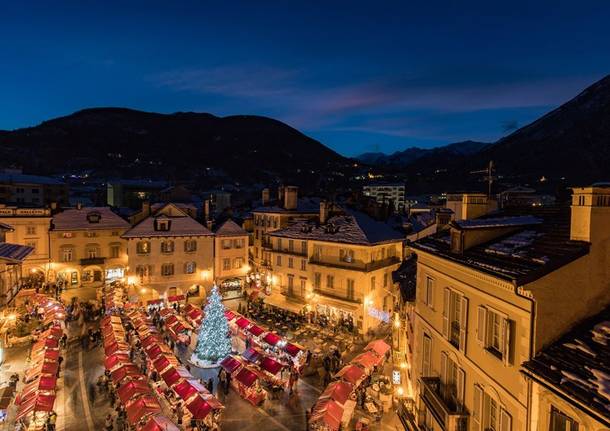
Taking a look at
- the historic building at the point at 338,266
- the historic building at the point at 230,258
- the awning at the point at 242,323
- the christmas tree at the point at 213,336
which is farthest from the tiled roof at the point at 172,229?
the christmas tree at the point at 213,336

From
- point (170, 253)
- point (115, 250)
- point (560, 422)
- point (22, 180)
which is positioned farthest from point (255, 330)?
point (22, 180)

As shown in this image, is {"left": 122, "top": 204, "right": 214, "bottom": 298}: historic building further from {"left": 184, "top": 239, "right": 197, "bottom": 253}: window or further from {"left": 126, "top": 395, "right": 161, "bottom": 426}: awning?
{"left": 126, "top": 395, "right": 161, "bottom": 426}: awning

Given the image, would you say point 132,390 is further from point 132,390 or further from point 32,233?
point 32,233

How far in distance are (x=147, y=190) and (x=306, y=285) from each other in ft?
275

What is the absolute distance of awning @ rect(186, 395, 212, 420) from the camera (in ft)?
70.1

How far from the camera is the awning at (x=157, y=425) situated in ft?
63.6

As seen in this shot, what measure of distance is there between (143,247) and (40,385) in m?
24.8

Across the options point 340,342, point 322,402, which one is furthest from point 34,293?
point 322,402

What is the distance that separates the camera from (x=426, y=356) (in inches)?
728

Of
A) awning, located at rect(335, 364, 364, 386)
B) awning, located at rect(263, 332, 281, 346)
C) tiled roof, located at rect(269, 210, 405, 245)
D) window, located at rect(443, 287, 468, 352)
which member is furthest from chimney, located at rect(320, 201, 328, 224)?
window, located at rect(443, 287, 468, 352)

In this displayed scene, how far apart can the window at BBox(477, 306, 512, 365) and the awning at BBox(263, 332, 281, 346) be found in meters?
20.8

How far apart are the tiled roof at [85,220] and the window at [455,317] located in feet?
154

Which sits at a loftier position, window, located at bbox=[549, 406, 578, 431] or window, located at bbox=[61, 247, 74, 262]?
window, located at bbox=[549, 406, 578, 431]

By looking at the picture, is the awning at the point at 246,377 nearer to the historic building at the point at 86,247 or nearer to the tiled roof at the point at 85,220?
the historic building at the point at 86,247
